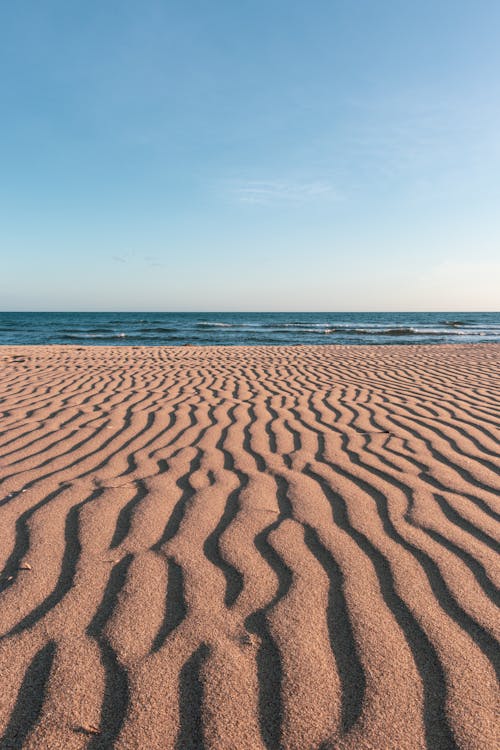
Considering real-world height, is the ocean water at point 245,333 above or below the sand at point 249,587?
below

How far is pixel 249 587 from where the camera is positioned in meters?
1.99

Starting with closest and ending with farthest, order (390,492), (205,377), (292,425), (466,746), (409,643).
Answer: (466,746), (409,643), (390,492), (292,425), (205,377)

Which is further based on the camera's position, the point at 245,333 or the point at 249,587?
the point at 245,333

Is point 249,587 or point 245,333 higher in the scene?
point 249,587

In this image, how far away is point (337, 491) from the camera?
120 inches

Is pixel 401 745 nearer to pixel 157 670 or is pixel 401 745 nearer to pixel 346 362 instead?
pixel 157 670

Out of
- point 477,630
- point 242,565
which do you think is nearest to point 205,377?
point 242,565

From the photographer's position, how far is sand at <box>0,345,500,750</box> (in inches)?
53.9

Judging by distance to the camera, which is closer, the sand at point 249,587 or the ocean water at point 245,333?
the sand at point 249,587

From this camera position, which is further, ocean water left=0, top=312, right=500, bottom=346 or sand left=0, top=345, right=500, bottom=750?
ocean water left=0, top=312, right=500, bottom=346

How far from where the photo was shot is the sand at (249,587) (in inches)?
53.9

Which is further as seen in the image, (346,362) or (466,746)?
(346,362)

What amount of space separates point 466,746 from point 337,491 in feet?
5.86

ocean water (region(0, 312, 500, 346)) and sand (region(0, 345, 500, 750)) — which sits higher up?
sand (region(0, 345, 500, 750))
